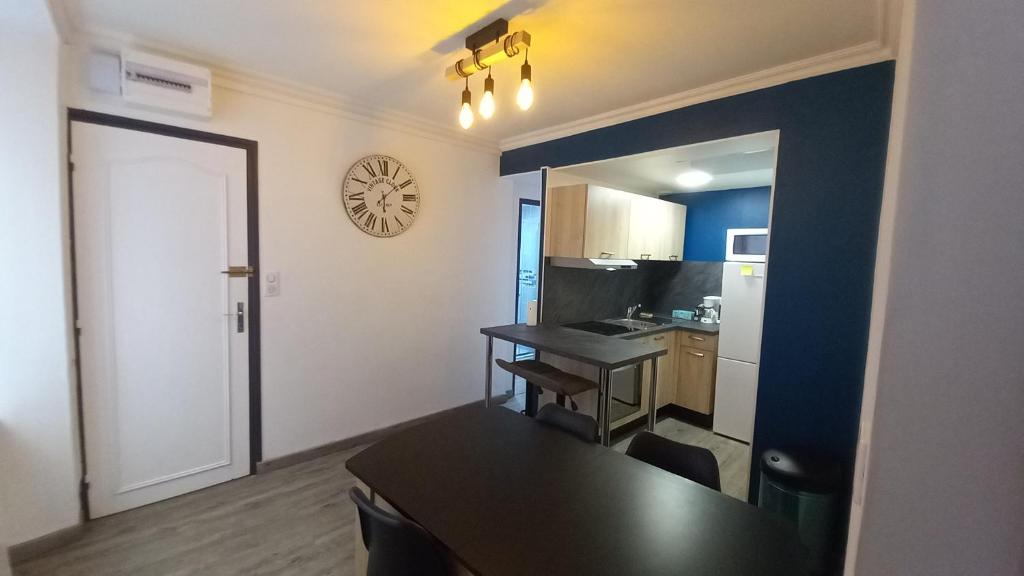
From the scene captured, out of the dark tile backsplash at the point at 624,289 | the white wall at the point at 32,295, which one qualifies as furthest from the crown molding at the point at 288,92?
the dark tile backsplash at the point at 624,289

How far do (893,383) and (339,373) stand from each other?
3.10m

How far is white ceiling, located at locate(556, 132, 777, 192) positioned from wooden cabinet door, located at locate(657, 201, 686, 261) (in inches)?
9.4

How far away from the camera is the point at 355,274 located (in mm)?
2982

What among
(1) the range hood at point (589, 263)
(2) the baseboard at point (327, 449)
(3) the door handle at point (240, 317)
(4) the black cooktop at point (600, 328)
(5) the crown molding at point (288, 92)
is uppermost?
(5) the crown molding at point (288, 92)

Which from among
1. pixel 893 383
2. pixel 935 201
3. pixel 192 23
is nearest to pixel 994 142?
pixel 935 201

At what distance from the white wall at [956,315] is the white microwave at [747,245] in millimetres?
3309

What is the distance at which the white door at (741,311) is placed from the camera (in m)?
3.22

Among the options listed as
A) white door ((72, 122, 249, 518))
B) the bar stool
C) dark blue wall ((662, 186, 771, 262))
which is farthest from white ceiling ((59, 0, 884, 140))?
dark blue wall ((662, 186, 771, 262))

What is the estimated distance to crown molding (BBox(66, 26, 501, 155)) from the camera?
6.53 ft

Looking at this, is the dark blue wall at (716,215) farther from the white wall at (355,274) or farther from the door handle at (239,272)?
the door handle at (239,272)

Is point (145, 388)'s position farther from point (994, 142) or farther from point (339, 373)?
point (994, 142)

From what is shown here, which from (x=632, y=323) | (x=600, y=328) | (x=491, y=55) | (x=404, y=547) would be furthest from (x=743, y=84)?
(x=404, y=547)

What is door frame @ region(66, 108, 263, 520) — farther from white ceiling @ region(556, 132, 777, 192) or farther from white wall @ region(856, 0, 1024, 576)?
white wall @ region(856, 0, 1024, 576)

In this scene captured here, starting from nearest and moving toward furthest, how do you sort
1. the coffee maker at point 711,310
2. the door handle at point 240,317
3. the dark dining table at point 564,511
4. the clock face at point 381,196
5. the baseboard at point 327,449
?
the dark dining table at point 564,511, the door handle at point 240,317, the baseboard at point 327,449, the clock face at point 381,196, the coffee maker at point 711,310
